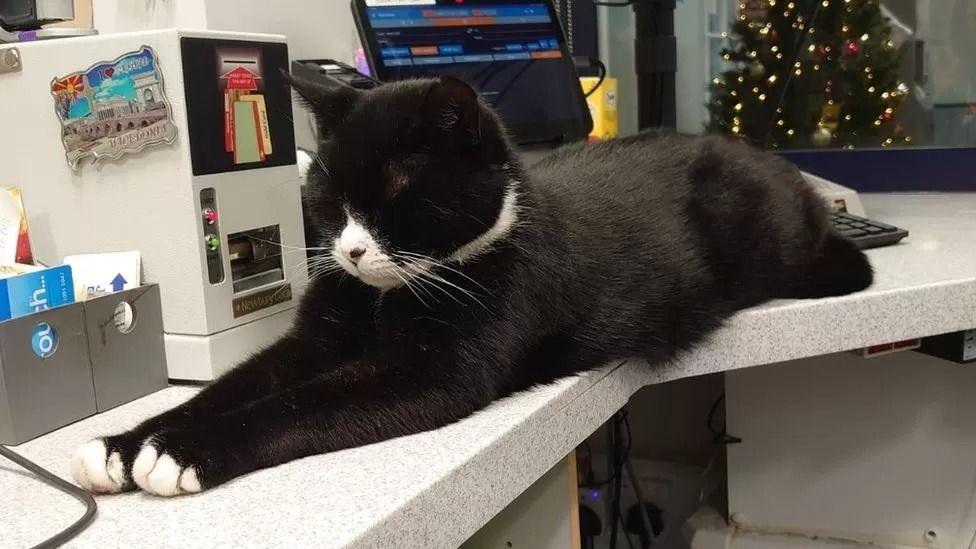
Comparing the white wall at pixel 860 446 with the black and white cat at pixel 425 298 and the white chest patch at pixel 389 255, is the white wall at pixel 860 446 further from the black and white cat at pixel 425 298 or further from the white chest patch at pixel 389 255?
the white chest patch at pixel 389 255

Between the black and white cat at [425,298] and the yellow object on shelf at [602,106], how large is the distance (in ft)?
3.01

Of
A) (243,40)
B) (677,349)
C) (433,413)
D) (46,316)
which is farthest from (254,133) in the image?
(677,349)

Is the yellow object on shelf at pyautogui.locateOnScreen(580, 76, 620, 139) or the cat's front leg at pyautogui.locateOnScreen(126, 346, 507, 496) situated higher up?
the yellow object on shelf at pyautogui.locateOnScreen(580, 76, 620, 139)

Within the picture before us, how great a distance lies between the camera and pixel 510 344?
819 millimetres

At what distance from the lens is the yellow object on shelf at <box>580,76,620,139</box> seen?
1.96 meters

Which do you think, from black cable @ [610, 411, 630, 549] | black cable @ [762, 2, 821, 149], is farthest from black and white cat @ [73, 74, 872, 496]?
black cable @ [762, 2, 821, 149]

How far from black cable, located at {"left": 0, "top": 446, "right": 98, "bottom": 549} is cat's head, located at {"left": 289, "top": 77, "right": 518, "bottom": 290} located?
31 cm

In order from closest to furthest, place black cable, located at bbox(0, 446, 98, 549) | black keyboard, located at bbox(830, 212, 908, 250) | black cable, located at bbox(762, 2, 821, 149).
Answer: black cable, located at bbox(0, 446, 98, 549) → black keyboard, located at bbox(830, 212, 908, 250) → black cable, located at bbox(762, 2, 821, 149)

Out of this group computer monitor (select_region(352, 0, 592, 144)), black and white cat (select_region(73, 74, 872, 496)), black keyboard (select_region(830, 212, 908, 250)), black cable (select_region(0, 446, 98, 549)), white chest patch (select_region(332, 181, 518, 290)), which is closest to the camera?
black cable (select_region(0, 446, 98, 549))

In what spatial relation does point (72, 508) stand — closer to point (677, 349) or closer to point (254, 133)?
point (254, 133)

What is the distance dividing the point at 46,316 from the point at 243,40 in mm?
369

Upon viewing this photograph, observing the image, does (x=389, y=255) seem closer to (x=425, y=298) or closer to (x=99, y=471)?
(x=425, y=298)

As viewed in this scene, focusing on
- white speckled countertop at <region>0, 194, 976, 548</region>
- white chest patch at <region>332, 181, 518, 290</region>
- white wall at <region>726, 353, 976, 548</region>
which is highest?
white chest patch at <region>332, 181, 518, 290</region>

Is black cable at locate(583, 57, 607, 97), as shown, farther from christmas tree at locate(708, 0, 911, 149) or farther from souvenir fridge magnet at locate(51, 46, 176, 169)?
souvenir fridge magnet at locate(51, 46, 176, 169)
